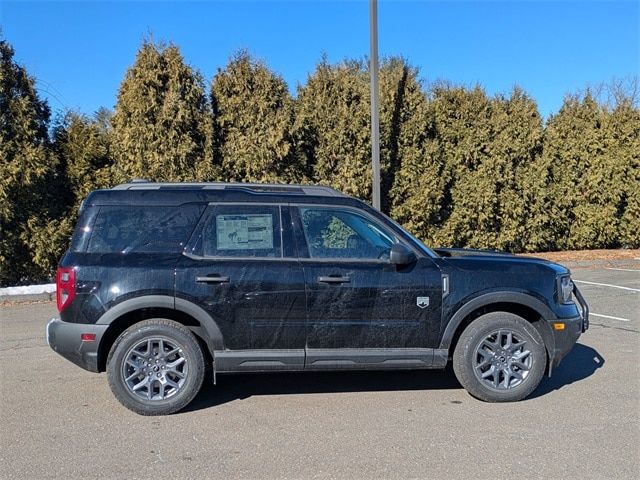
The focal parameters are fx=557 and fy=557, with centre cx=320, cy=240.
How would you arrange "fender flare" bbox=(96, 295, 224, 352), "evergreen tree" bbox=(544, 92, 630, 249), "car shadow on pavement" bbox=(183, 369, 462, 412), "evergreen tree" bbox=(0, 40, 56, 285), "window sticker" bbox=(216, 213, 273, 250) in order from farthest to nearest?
"evergreen tree" bbox=(544, 92, 630, 249) < "evergreen tree" bbox=(0, 40, 56, 285) < "car shadow on pavement" bbox=(183, 369, 462, 412) < "window sticker" bbox=(216, 213, 273, 250) < "fender flare" bbox=(96, 295, 224, 352)

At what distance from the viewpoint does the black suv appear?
4.49m

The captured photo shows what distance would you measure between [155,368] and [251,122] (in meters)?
7.79

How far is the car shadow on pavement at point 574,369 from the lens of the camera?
17.1 feet

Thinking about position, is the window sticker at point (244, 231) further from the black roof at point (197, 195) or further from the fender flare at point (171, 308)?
the fender flare at point (171, 308)

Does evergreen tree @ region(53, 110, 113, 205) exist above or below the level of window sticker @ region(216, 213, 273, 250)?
above

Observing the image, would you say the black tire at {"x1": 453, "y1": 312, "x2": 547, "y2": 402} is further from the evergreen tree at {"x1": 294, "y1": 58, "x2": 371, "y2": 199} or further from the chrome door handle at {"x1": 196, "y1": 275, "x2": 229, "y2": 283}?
the evergreen tree at {"x1": 294, "y1": 58, "x2": 371, "y2": 199}

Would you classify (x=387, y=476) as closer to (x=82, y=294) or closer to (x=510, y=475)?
(x=510, y=475)

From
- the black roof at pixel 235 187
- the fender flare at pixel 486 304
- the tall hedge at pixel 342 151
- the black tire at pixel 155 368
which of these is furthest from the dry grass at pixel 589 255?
the black tire at pixel 155 368

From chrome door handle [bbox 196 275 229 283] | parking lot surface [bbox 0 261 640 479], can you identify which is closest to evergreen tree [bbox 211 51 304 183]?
parking lot surface [bbox 0 261 640 479]

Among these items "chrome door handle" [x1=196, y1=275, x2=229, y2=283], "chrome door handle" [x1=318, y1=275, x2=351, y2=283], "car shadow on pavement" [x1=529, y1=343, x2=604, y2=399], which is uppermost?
"chrome door handle" [x1=196, y1=275, x2=229, y2=283]

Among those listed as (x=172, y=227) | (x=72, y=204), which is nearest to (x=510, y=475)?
(x=172, y=227)

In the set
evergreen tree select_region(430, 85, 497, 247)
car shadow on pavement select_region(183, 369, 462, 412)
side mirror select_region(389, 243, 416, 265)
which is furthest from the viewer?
evergreen tree select_region(430, 85, 497, 247)

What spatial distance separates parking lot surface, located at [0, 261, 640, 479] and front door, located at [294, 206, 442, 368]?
1.62ft

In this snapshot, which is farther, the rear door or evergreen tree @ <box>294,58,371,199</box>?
evergreen tree @ <box>294,58,371,199</box>
